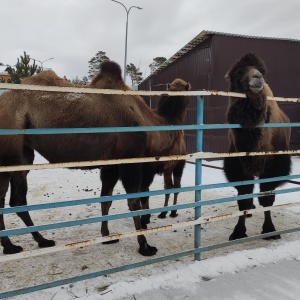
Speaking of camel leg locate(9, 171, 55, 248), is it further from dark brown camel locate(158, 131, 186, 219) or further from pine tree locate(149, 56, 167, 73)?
pine tree locate(149, 56, 167, 73)

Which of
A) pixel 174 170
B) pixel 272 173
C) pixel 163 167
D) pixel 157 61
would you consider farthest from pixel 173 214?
pixel 157 61

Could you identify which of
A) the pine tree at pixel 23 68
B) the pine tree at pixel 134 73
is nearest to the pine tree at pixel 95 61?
the pine tree at pixel 134 73

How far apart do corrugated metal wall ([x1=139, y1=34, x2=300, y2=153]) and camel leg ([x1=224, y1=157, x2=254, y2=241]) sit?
6.43 m

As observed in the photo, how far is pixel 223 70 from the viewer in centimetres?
1219

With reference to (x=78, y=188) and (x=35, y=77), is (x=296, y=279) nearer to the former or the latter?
(x=35, y=77)

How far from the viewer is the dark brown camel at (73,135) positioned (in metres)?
3.29

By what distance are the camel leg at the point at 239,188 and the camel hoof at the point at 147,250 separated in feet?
3.48

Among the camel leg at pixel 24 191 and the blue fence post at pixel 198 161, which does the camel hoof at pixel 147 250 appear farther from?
the camel leg at pixel 24 191

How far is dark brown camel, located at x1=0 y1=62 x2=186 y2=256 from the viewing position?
129 inches

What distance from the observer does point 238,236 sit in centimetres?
401

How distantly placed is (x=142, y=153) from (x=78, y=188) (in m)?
3.59

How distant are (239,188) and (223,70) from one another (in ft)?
29.4

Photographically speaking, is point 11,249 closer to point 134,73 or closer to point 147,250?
point 147,250

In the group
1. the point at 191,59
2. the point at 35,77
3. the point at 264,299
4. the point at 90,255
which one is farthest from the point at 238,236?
the point at 191,59
